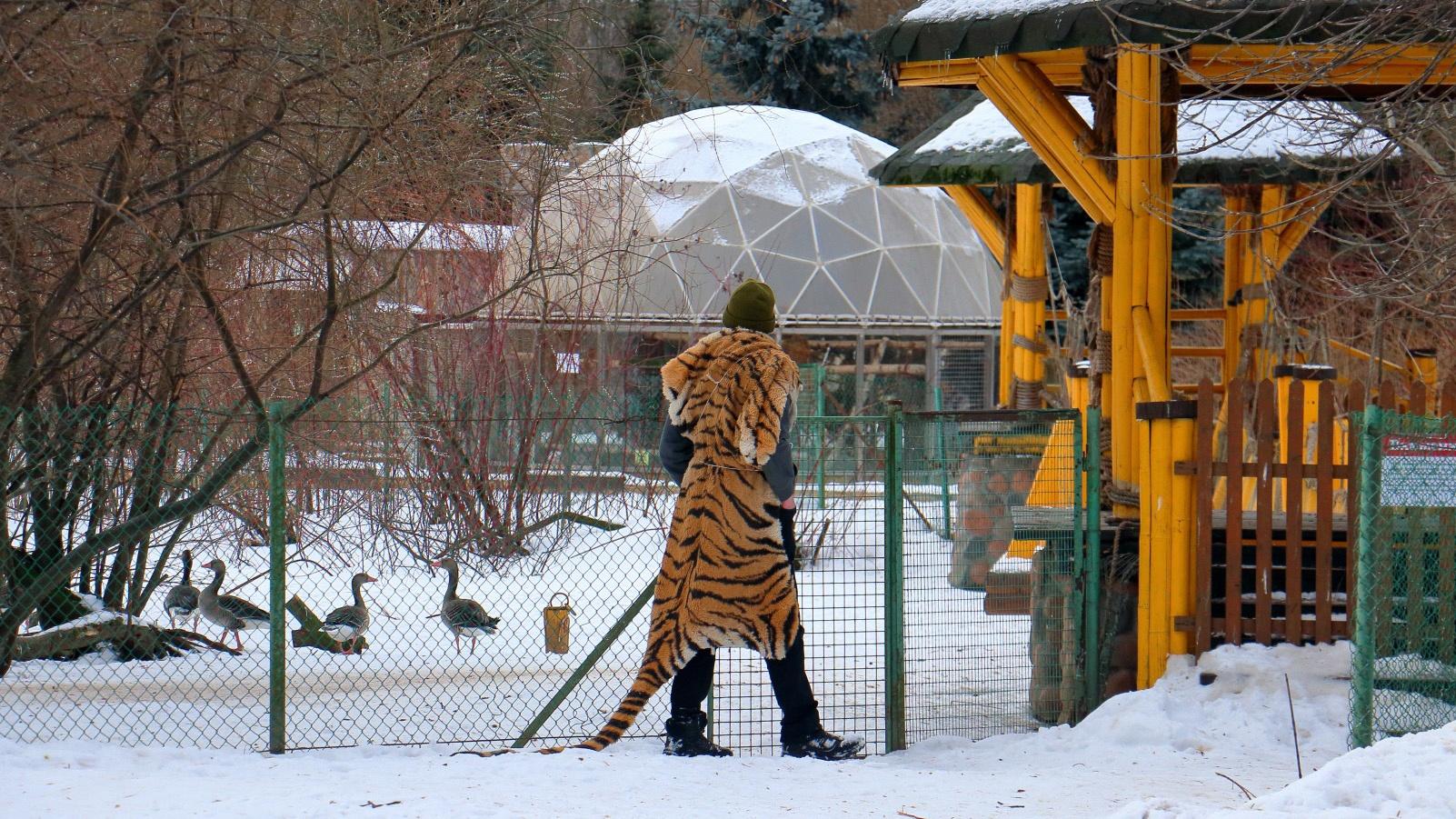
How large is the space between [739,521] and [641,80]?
233 centimetres

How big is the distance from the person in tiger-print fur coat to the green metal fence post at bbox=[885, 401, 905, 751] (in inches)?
27.7

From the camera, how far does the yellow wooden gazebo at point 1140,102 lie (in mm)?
6844

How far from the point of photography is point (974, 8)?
7.53 meters

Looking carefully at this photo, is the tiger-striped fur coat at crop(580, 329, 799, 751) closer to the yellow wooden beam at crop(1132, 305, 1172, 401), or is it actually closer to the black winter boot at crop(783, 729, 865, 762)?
the black winter boot at crop(783, 729, 865, 762)

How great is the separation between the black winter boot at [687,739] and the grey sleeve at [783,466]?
3.36ft

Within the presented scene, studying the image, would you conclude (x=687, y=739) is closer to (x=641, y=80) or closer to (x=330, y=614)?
(x=330, y=614)

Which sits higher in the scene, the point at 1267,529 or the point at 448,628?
the point at 1267,529

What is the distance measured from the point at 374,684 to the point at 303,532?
314 cm

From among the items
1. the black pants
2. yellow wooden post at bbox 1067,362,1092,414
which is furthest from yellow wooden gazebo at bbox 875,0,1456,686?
yellow wooden post at bbox 1067,362,1092,414

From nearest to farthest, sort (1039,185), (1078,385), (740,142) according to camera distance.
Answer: (1039,185) < (1078,385) < (740,142)

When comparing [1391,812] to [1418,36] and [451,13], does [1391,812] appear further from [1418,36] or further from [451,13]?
[451,13]

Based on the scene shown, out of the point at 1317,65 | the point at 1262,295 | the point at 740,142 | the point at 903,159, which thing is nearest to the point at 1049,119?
the point at 1317,65

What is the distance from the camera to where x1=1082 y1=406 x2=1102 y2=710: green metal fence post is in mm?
7422

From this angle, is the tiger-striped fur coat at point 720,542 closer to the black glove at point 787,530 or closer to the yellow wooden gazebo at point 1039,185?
the black glove at point 787,530
